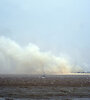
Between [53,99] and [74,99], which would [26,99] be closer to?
[53,99]

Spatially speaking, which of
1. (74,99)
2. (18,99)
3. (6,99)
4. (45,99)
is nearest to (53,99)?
(45,99)

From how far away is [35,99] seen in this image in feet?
148

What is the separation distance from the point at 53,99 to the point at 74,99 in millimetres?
5068

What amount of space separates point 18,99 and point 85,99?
1603cm

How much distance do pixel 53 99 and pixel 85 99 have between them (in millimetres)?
7714

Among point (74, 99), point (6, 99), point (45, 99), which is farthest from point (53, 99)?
point (6, 99)

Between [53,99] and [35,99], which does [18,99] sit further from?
[53,99]

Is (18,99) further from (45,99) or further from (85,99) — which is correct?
(85,99)

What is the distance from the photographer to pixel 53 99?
1779 inches

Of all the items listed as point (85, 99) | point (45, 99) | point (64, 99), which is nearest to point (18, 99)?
point (45, 99)

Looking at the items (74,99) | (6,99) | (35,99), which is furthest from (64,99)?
(6,99)

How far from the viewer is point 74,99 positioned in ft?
149

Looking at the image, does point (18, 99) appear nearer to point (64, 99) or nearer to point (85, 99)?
point (64, 99)

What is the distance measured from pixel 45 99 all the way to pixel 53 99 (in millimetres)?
1942
